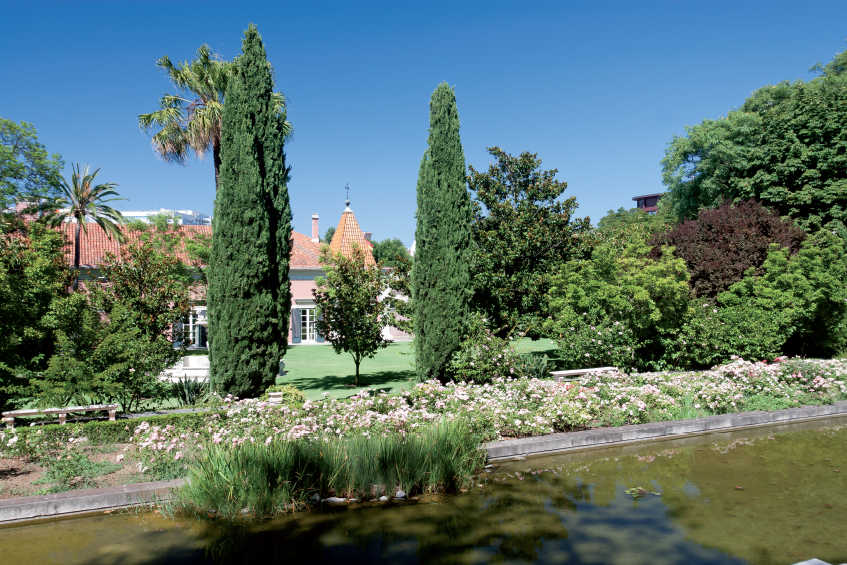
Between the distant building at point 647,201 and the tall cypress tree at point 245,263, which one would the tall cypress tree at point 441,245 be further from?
the distant building at point 647,201

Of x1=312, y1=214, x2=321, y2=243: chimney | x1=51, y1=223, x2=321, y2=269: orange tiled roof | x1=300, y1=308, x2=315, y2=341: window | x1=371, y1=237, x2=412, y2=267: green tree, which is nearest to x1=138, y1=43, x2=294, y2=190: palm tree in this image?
x1=51, y1=223, x2=321, y2=269: orange tiled roof

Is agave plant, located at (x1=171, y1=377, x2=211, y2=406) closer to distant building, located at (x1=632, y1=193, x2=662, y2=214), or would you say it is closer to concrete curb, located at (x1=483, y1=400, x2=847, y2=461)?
concrete curb, located at (x1=483, y1=400, x2=847, y2=461)

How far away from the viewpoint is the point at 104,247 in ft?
92.0

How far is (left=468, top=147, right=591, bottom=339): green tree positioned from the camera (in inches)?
505

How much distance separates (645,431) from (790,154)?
61.9ft

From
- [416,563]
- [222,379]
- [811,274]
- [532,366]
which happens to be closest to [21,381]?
[222,379]

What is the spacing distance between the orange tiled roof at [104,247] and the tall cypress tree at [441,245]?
52.2 feet

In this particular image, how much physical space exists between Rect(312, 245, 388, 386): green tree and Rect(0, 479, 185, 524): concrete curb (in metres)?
8.14

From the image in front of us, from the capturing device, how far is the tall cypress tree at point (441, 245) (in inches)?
408

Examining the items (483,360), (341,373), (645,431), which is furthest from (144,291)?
(645,431)

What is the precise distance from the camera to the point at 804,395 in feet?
29.6

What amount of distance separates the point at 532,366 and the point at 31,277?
8.88 meters

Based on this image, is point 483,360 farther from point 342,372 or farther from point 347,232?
point 347,232

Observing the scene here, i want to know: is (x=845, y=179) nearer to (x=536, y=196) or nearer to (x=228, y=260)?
(x=536, y=196)
